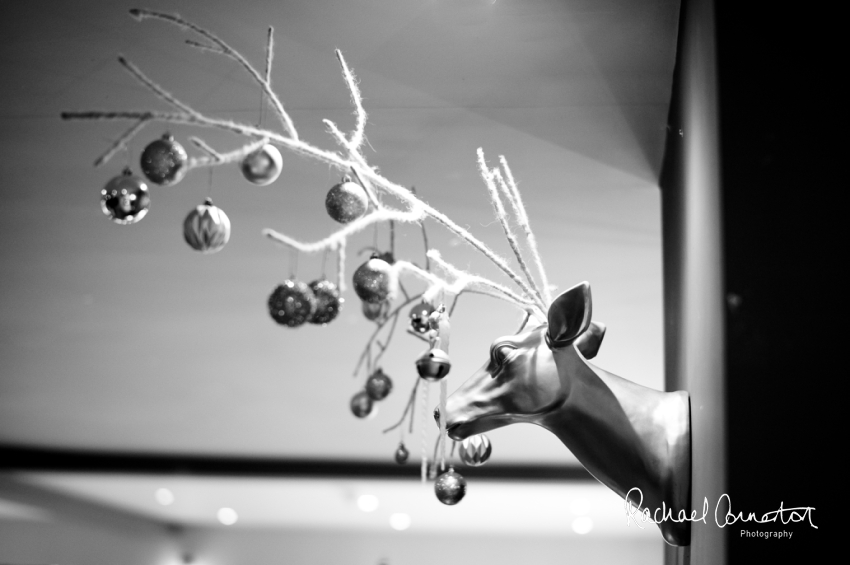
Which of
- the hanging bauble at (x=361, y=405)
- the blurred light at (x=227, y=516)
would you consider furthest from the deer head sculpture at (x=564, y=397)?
the blurred light at (x=227, y=516)

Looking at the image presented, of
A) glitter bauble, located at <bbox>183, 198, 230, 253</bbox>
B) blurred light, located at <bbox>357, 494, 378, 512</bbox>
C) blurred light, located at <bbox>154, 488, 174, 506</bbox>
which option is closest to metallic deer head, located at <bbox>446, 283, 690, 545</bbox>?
glitter bauble, located at <bbox>183, 198, 230, 253</bbox>

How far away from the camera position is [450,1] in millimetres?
1959

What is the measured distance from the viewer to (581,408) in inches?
59.5

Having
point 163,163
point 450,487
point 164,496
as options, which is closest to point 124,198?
point 163,163

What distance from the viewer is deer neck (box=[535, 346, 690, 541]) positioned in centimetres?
144

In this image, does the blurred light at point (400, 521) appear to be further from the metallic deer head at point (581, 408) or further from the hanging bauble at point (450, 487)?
the metallic deer head at point (581, 408)

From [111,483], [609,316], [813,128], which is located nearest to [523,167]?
[609,316]

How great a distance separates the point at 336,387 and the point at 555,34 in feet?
9.35

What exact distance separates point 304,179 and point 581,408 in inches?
58.7

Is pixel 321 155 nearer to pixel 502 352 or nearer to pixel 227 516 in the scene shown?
pixel 502 352

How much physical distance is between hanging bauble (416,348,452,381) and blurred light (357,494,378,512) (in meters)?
5.78

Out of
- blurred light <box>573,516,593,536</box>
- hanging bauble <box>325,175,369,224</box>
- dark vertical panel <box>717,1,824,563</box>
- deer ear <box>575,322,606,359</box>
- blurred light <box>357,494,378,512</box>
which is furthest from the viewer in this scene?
blurred light <box>573,516,593,536</box>

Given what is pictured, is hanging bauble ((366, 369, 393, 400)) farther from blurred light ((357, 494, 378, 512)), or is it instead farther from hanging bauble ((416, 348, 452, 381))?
blurred light ((357, 494, 378, 512))

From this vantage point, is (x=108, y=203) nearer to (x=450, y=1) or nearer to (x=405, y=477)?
(x=450, y=1)
